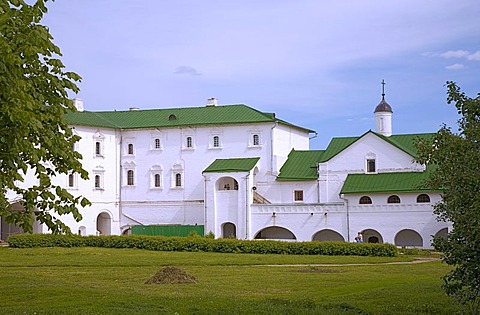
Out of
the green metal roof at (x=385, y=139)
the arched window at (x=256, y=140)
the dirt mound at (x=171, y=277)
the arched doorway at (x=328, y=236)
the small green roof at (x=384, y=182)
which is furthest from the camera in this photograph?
the arched window at (x=256, y=140)

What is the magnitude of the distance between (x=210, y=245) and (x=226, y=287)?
1856 cm

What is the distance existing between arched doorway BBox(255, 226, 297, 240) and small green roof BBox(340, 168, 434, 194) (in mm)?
4950

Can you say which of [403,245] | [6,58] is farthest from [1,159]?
[403,245]

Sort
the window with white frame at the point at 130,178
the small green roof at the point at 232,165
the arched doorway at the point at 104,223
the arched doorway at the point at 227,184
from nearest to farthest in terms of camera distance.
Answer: the small green roof at the point at 232,165 < the arched doorway at the point at 227,184 < the arched doorway at the point at 104,223 < the window with white frame at the point at 130,178

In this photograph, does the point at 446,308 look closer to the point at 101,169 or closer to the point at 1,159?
the point at 1,159

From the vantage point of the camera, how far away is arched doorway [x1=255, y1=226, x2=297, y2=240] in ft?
153

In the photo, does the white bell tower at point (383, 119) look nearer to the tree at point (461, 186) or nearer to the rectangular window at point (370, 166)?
the rectangular window at point (370, 166)

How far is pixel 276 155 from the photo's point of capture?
49.4m

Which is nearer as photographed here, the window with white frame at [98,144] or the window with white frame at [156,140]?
the window with white frame at [98,144]

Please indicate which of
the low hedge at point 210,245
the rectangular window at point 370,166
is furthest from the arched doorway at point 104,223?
the rectangular window at point 370,166

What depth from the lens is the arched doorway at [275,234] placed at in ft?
153

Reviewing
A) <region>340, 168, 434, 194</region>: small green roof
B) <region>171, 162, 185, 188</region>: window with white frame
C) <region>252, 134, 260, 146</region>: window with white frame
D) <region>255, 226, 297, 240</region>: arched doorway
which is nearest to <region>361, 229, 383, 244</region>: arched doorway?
<region>340, 168, 434, 194</region>: small green roof

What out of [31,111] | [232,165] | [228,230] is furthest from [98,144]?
[31,111]

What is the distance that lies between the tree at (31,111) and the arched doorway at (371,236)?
112 ft
